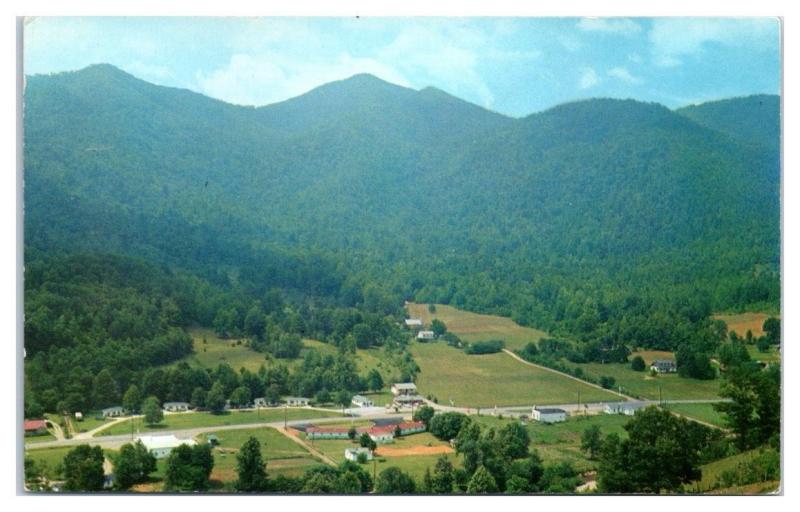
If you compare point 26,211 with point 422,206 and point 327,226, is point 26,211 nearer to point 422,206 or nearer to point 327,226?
point 327,226

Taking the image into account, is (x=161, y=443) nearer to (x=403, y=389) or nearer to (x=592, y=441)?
(x=403, y=389)

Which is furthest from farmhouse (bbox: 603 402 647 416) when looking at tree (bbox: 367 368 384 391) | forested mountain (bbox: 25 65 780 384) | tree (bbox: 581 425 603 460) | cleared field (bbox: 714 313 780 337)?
tree (bbox: 367 368 384 391)

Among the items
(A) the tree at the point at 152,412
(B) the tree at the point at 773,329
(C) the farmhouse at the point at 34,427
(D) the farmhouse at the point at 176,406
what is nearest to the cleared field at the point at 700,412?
(B) the tree at the point at 773,329

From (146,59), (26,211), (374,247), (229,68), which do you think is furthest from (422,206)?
(26,211)

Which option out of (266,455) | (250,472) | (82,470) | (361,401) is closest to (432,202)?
(361,401)

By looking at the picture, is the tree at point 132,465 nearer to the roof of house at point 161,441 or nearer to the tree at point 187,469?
the roof of house at point 161,441

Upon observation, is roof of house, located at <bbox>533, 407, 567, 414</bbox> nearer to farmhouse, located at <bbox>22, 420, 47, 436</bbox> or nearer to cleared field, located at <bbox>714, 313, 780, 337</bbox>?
cleared field, located at <bbox>714, 313, 780, 337</bbox>
